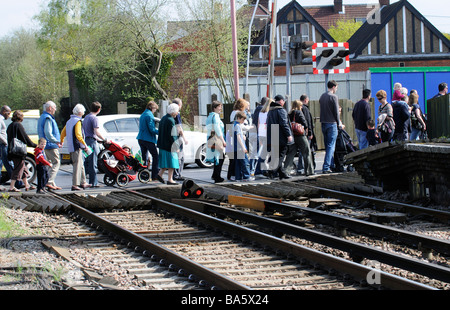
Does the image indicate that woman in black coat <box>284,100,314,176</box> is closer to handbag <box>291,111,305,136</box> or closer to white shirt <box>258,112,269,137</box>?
handbag <box>291,111,305,136</box>

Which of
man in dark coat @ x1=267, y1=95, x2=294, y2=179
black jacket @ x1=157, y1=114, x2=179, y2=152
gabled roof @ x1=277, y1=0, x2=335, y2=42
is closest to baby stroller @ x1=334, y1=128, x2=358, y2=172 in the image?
man in dark coat @ x1=267, y1=95, x2=294, y2=179

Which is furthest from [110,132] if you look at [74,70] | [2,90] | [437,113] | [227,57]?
[2,90]

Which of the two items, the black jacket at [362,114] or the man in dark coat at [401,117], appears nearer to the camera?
the man in dark coat at [401,117]

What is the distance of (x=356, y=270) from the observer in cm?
625

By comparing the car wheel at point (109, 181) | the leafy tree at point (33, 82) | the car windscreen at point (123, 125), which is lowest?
the car wheel at point (109, 181)

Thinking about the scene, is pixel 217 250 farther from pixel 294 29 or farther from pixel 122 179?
pixel 294 29

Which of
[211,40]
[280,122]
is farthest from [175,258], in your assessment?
[211,40]

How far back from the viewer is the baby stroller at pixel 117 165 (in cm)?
1488

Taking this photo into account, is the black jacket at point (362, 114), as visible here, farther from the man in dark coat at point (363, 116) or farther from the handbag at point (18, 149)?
the handbag at point (18, 149)

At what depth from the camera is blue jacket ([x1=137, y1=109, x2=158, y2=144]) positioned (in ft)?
50.1

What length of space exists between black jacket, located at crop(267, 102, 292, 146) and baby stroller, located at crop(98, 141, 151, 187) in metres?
3.02

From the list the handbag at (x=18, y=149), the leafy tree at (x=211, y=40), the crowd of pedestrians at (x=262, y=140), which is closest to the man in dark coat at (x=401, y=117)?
the crowd of pedestrians at (x=262, y=140)

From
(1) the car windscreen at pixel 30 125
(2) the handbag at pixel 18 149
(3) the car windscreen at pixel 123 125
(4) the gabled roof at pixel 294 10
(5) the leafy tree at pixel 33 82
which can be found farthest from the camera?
(4) the gabled roof at pixel 294 10

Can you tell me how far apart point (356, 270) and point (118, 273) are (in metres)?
2.35
